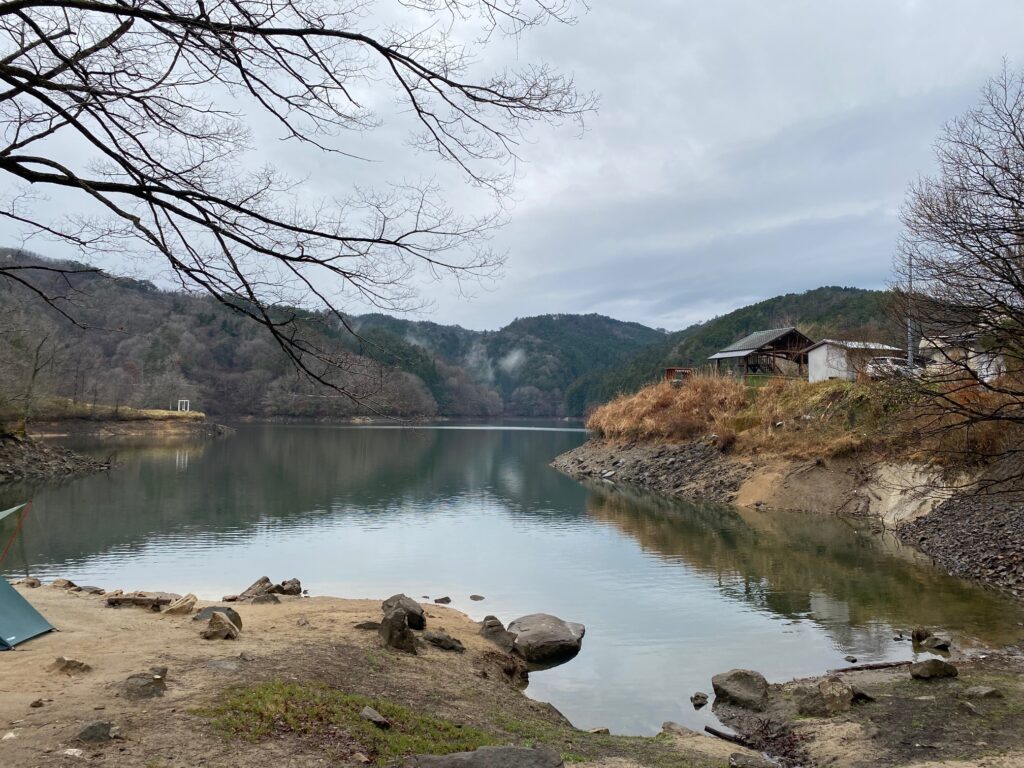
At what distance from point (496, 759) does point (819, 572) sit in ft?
44.7

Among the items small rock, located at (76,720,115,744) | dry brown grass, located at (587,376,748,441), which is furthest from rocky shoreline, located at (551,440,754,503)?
small rock, located at (76,720,115,744)

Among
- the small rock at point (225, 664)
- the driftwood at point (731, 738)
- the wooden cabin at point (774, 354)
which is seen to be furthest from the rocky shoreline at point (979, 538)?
the wooden cabin at point (774, 354)

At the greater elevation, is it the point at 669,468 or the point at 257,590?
the point at 669,468

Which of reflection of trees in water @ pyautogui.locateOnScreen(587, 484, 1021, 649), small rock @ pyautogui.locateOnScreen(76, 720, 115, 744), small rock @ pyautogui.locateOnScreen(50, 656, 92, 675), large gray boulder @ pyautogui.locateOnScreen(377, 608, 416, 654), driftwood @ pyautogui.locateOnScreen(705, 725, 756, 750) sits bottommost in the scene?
reflection of trees in water @ pyautogui.locateOnScreen(587, 484, 1021, 649)

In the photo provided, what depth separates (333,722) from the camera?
5824 mm

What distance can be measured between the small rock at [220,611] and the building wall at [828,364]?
29770 mm

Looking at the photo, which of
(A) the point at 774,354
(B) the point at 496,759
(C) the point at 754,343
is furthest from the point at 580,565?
(C) the point at 754,343

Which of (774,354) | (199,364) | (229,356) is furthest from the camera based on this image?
(229,356)

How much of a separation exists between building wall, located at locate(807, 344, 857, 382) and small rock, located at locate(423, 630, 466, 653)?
27.9m

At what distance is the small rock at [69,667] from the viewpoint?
6762 mm

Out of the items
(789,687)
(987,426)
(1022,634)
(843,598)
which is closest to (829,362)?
(987,426)

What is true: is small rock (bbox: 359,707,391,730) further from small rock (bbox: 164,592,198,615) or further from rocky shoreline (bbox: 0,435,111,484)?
rocky shoreline (bbox: 0,435,111,484)

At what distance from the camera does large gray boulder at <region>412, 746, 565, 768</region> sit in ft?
16.0

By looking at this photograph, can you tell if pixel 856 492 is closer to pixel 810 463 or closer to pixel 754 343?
pixel 810 463
